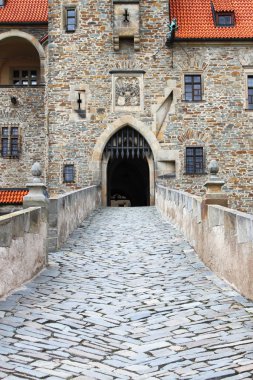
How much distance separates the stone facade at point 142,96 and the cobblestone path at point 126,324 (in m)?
12.1

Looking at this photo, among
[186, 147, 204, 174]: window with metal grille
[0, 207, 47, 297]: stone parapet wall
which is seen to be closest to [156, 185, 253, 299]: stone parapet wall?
[0, 207, 47, 297]: stone parapet wall

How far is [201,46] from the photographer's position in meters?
20.0

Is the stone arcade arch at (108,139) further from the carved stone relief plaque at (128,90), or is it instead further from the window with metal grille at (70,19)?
the window with metal grille at (70,19)

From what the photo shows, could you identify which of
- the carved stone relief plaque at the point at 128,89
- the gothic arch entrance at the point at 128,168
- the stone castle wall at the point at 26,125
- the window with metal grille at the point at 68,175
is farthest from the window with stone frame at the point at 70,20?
the window with metal grille at the point at 68,175

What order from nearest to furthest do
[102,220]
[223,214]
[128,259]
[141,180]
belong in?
[223,214] → [128,259] → [102,220] → [141,180]

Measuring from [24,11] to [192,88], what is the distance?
9.86 metres

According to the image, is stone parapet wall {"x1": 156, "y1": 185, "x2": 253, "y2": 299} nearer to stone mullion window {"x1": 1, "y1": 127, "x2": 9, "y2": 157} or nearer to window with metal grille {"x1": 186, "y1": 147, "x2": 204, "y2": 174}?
window with metal grille {"x1": 186, "y1": 147, "x2": 204, "y2": 174}

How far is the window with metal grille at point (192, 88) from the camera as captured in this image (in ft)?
65.7

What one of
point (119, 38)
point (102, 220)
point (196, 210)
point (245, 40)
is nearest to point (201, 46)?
point (245, 40)

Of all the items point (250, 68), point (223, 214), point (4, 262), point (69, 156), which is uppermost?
point (250, 68)

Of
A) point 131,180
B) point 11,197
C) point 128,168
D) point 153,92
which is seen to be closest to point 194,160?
point 153,92

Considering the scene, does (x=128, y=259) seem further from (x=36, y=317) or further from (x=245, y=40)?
(x=245, y=40)

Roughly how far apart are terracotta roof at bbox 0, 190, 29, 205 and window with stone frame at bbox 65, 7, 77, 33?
7287mm

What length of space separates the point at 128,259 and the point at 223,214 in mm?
2341
